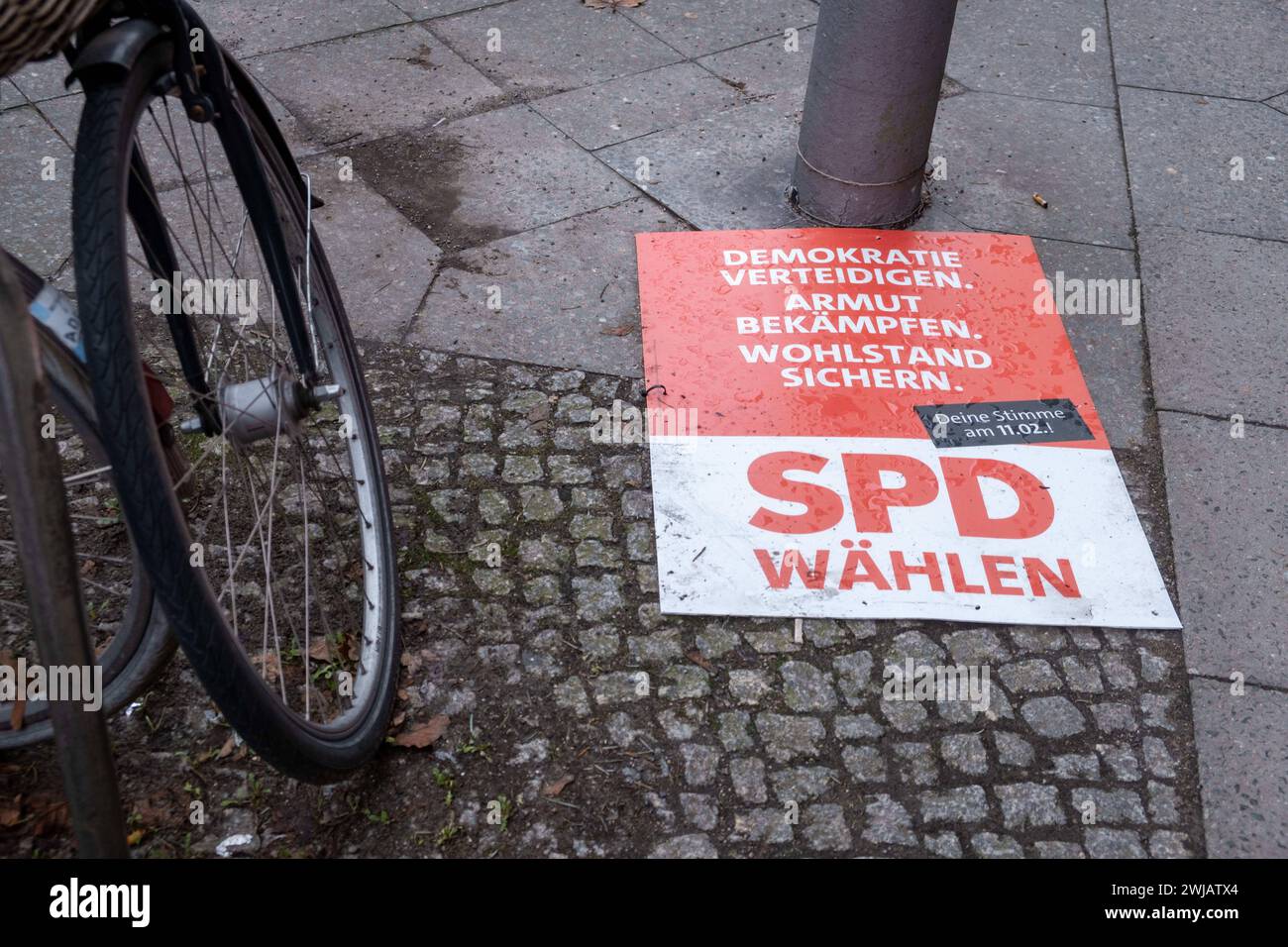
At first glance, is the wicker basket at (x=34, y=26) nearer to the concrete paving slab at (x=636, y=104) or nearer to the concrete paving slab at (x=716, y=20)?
the concrete paving slab at (x=636, y=104)

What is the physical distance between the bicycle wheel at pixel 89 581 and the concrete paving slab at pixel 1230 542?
2.40 metres

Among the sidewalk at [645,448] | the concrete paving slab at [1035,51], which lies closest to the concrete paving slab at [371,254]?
the sidewalk at [645,448]

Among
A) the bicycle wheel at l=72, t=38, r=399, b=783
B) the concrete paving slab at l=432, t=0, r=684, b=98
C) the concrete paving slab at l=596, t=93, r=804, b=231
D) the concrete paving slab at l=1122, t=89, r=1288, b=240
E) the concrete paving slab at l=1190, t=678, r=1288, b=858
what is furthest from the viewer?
the concrete paving slab at l=432, t=0, r=684, b=98

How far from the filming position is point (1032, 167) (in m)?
4.68

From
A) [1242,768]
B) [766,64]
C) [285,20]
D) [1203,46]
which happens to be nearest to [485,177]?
[766,64]

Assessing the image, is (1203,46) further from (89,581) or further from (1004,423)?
(89,581)

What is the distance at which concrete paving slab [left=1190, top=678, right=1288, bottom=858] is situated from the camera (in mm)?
2494

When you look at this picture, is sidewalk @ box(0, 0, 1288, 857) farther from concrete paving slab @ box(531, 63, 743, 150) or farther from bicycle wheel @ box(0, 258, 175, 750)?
bicycle wheel @ box(0, 258, 175, 750)

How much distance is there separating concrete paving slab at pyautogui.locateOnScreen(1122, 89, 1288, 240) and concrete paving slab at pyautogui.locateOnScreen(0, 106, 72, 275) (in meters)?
3.85

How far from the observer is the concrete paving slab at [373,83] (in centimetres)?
471

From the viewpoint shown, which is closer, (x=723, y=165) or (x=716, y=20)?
(x=723, y=165)

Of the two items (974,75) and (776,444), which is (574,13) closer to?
(974,75)

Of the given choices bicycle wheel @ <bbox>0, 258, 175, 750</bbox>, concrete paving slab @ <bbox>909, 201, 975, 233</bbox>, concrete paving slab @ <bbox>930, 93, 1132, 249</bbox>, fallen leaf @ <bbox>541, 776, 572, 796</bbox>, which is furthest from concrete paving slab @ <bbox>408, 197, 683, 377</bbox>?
fallen leaf @ <bbox>541, 776, 572, 796</bbox>

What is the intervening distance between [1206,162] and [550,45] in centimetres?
284
